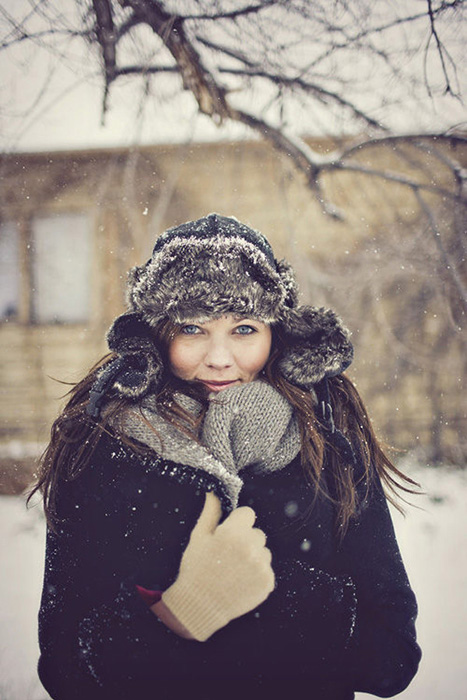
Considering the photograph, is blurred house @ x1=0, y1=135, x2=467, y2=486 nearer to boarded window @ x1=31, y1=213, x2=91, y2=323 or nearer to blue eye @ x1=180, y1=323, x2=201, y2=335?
boarded window @ x1=31, y1=213, x2=91, y2=323

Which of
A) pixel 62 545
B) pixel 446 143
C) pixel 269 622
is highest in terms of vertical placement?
pixel 446 143

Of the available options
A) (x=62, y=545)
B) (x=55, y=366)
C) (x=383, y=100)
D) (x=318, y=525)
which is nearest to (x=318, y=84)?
(x=383, y=100)

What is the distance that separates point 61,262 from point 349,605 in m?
5.56

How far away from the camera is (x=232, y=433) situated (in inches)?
47.5

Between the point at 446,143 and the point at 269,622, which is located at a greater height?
the point at 446,143

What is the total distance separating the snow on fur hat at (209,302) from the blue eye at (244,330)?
41mm

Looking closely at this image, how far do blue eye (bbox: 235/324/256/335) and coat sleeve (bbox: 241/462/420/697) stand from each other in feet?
1.34

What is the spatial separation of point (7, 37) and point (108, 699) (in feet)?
8.21

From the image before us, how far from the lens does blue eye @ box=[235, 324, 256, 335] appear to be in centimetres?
126

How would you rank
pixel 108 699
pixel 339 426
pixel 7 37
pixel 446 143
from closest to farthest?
pixel 108 699 → pixel 339 426 → pixel 7 37 → pixel 446 143

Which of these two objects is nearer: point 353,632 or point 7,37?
point 353,632

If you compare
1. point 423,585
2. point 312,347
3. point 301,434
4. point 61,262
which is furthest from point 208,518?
point 61,262

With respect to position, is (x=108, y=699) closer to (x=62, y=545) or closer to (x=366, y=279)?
(x=62, y=545)

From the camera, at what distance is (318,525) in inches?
49.2
